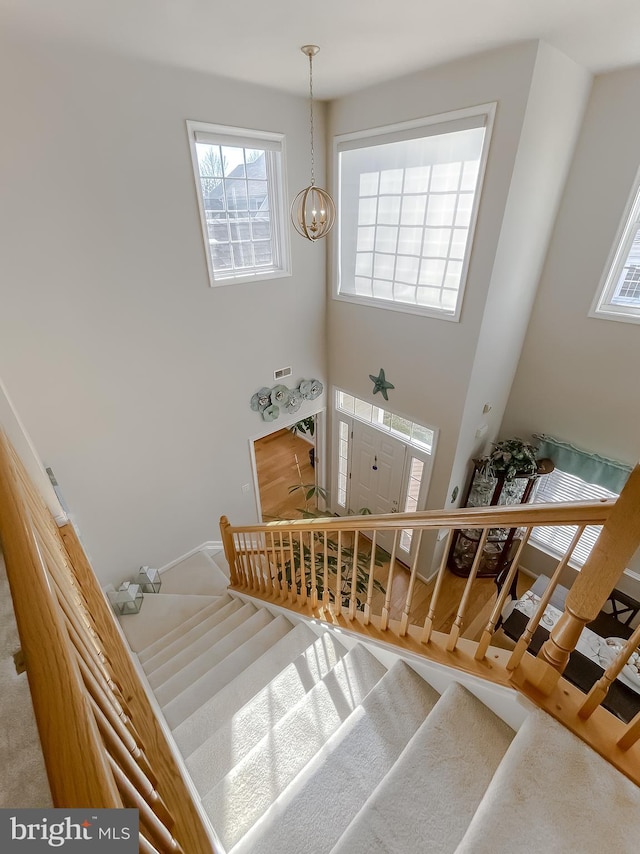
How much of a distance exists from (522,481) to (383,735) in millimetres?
3221

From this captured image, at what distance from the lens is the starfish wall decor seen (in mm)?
4168

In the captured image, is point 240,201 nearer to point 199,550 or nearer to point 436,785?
point 199,550

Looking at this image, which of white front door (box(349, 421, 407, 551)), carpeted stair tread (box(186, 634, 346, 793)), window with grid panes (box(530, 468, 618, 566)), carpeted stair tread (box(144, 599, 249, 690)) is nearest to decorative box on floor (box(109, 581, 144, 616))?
carpeted stair tread (box(144, 599, 249, 690))

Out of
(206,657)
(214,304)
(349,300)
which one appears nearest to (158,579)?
(206,657)

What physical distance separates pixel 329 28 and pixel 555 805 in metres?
3.60

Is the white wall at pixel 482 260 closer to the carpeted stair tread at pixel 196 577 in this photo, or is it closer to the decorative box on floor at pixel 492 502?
the decorative box on floor at pixel 492 502

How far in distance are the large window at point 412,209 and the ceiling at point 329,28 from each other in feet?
1.60

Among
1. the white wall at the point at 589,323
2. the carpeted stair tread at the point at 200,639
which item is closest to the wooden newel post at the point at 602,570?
the carpeted stair tread at the point at 200,639

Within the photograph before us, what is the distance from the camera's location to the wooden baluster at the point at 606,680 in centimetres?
103

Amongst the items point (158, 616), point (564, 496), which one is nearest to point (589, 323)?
point (564, 496)

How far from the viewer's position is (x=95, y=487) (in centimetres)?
336

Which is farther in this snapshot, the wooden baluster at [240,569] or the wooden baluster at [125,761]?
the wooden baluster at [240,569]

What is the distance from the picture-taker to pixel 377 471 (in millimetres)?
4742

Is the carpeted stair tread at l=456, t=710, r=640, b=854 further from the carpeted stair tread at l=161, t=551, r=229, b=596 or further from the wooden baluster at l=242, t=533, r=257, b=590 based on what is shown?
the carpeted stair tread at l=161, t=551, r=229, b=596
